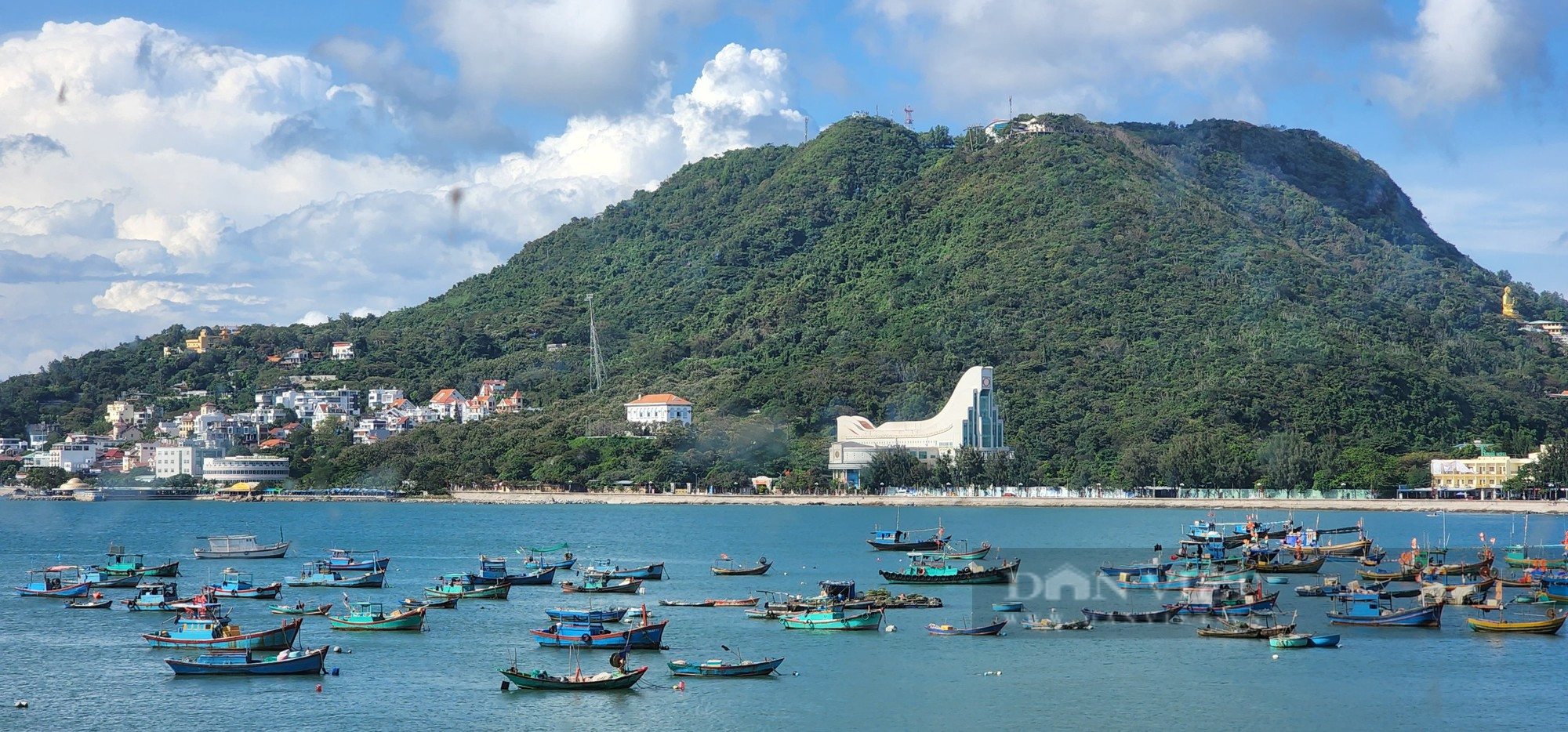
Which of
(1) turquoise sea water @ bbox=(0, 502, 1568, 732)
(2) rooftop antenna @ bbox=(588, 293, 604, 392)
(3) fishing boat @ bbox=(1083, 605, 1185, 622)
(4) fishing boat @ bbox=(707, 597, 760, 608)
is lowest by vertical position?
(1) turquoise sea water @ bbox=(0, 502, 1568, 732)

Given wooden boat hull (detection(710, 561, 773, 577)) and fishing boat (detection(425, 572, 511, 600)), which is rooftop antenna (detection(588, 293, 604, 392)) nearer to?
wooden boat hull (detection(710, 561, 773, 577))

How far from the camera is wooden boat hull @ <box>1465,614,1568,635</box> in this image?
46.2 meters

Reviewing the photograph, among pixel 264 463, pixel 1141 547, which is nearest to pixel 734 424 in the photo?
pixel 264 463

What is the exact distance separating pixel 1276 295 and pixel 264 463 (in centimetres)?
9532

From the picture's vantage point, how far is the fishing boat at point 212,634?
134 ft

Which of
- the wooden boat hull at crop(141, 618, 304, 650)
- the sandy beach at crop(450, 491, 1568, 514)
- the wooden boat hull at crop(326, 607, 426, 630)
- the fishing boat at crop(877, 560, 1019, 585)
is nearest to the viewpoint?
the wooden boat hull at crop(141, 618, 304, 650)

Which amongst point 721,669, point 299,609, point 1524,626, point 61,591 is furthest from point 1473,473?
point 61,591

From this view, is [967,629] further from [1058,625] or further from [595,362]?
[595,362]

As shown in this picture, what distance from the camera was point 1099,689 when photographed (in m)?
38.1

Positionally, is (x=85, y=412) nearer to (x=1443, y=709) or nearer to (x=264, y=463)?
(x=264, y=463)

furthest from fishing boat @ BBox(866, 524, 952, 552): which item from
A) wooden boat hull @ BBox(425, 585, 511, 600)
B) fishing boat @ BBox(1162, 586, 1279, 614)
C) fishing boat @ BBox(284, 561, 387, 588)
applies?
fishing boat @ BBox(284, 561, 387, 588)

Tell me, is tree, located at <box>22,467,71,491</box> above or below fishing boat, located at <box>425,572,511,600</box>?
above

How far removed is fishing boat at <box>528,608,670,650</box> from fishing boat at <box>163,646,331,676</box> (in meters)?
→ 6.69

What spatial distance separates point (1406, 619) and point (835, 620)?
1682 cm
